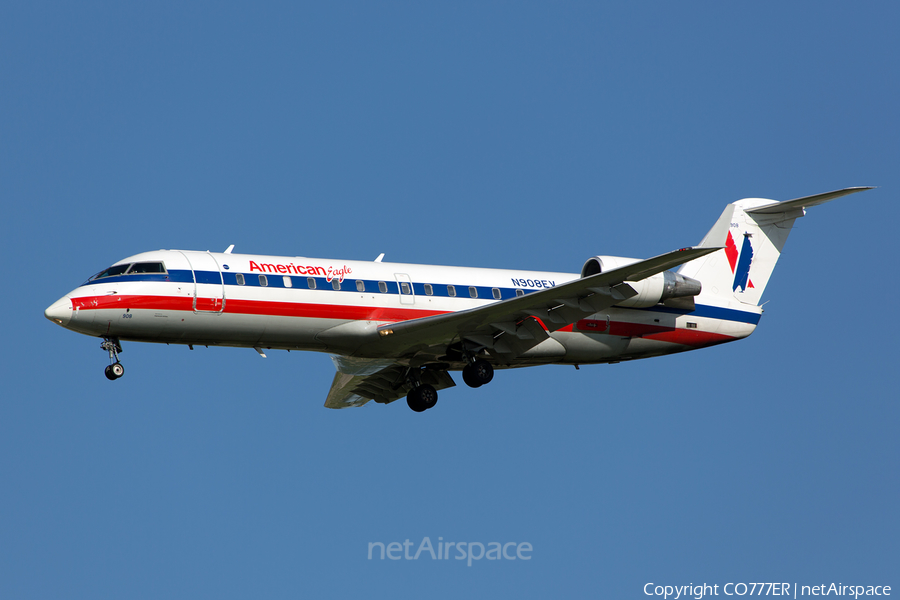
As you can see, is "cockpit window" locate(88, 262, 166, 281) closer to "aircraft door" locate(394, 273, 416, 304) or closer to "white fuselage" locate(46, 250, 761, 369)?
"white fuselage" locate(46, 250, 761, 369)

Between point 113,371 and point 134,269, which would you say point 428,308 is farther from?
point 113,371

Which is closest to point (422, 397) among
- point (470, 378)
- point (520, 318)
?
point (470, 378)

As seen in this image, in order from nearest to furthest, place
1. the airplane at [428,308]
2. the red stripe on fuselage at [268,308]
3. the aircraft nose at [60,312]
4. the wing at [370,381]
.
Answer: the aircraft nose at [60,312]
the red stripe on fuselage at [268,308]
the airplane at [428,308]
the wing at [370,381]

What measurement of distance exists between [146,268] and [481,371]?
25.4 ft

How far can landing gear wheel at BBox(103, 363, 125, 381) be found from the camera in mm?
21469

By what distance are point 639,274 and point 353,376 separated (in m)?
8.17

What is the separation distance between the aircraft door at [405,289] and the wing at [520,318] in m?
0.89

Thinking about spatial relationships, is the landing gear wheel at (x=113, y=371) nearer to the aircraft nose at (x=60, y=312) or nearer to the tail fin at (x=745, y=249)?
the aircraft nose at (x=60, y=312)

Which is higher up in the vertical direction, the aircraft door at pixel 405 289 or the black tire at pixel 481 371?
the aircraft door at pixel 405 289

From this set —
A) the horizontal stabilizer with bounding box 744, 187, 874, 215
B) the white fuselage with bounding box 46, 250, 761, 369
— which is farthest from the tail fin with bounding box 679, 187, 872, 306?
the white fuselage with bounding box 46, 250, 761, 369

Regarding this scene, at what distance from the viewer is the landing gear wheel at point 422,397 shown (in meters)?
25.5

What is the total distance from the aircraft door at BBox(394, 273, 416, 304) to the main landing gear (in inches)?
242

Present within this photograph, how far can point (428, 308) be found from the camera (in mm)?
23781

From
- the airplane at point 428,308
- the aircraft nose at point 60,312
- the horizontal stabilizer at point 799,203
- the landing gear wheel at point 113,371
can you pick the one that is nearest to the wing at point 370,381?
the airplane at point 428,308
